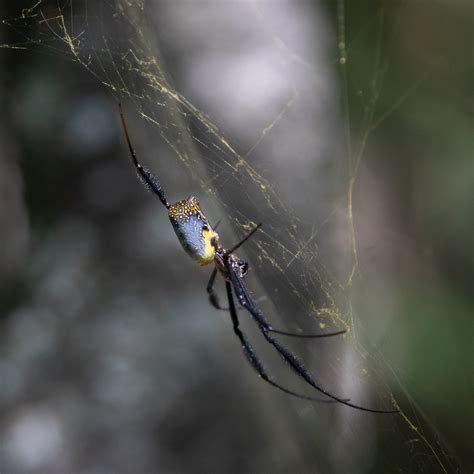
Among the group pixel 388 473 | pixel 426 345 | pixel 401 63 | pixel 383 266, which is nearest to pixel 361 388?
pixel 388 473

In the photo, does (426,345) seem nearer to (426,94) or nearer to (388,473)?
(388,473)

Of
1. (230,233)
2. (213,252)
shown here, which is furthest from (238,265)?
(230,233)

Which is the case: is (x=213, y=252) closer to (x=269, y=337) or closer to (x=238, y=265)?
(x=238, y=265)

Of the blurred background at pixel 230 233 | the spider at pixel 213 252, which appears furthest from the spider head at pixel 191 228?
the blurred background at pixel 230 233

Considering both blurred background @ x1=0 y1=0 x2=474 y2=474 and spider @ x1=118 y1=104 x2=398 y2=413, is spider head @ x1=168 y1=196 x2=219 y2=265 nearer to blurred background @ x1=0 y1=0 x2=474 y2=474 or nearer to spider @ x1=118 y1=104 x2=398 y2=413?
spider @ x1=118 y1=104 x2=398 y2=413

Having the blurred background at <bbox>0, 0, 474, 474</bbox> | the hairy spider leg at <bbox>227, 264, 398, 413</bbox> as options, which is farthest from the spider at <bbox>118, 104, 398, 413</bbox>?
the blurred background at <bbox>0, 0, 474, 474</bbox>
